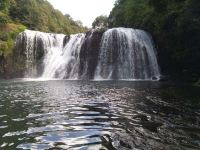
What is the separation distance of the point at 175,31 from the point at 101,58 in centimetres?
901

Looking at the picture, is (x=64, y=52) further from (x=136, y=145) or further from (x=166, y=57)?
(x=136, y=145)

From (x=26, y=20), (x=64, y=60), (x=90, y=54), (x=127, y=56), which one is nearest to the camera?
(x=127, y=56)

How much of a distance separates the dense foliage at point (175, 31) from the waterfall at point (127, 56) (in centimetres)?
132

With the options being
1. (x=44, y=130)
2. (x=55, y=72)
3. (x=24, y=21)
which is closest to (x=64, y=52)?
(x=55, y=72)

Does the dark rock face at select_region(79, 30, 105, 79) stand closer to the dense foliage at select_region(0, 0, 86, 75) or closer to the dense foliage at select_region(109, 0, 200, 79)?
the dense foliage at select_region(109, 0, 200, 79)

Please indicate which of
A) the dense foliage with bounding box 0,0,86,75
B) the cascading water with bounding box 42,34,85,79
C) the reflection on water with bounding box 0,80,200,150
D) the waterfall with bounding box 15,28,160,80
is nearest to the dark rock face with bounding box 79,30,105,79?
the waterfall with bounding box 15,28,160,80

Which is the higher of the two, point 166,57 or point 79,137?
point 166,57

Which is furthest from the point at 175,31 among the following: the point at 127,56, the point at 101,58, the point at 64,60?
the point at 64,60

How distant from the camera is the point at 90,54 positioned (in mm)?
37594

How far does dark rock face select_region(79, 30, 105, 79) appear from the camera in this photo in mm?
36594

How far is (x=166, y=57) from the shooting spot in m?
35.3

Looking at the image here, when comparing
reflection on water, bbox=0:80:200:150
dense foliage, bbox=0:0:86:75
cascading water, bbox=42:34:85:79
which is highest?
dense foliage, bbox=0:0:86:75

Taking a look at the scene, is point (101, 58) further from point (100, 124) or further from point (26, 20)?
point (26, 20)

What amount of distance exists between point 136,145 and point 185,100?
8.48m
